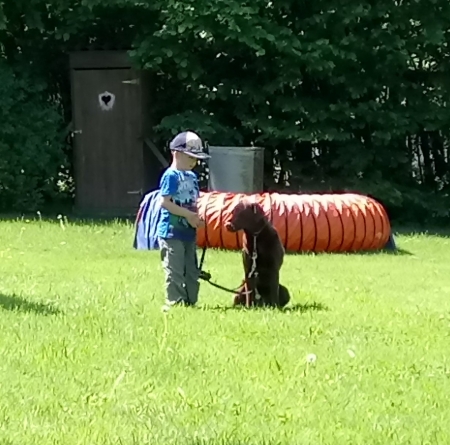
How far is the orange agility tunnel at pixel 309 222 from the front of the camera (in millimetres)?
12711

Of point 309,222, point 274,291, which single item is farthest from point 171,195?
point 309,222

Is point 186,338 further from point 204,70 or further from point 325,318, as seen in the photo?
point 204,70

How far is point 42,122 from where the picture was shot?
17.4 meters

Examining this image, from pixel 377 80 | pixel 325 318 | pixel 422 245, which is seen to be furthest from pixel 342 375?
pixel 377 80

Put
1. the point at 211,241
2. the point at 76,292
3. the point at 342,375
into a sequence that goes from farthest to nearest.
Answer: the point at 211,241 → the point at 76,292 → the point at 342,375

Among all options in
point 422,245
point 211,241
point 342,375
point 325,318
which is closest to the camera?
point 342,375

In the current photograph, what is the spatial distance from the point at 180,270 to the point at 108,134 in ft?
34.1

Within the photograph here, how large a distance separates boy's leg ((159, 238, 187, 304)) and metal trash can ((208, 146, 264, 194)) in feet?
25.3

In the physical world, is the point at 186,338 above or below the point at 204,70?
below

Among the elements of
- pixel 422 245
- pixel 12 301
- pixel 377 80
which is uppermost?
pixel 377 80

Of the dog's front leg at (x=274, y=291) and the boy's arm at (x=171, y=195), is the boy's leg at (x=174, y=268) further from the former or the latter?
the dog's front leg at (x=274, y=291)

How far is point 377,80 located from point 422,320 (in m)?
10.1

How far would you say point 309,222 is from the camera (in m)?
12.9

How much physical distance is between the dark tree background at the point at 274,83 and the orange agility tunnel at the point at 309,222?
3.71m
